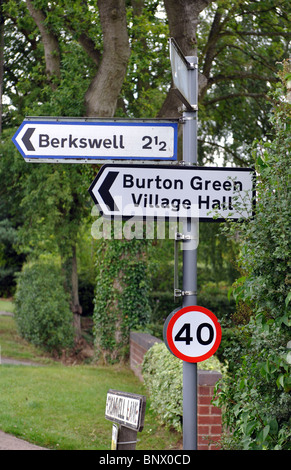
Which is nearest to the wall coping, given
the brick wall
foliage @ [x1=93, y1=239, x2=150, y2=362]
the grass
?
foliage @ [x1=93, y1=239, x2=150, y2=362]

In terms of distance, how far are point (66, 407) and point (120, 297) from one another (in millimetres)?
4782

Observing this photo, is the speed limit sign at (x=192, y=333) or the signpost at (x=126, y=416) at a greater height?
the speed limit sign at (x=192, y=333)

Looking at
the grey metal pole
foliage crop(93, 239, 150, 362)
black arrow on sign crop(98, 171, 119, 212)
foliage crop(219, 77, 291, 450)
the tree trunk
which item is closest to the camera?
foliage crop(219, 77, 291, 450)

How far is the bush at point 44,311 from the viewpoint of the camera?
16.1 meters

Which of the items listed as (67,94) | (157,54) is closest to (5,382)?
(67,94)

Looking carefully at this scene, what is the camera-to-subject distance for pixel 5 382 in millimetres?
10500

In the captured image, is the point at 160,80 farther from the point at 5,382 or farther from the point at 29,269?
the point at 5,382

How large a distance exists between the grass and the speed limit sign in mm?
3851

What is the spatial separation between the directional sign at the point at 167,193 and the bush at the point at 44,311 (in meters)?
12.5

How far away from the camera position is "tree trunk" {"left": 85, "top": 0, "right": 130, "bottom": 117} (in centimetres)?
1073

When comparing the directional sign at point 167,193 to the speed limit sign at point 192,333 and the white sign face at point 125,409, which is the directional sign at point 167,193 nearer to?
the speed limit sign at point 192,333

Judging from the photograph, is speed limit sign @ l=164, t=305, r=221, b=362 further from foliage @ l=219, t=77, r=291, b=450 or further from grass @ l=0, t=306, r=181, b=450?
grass @ l=0, t=306, r=181, b=450

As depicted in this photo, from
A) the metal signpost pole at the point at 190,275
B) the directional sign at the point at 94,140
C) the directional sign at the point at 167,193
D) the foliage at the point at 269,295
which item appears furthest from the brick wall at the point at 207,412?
the directional sign at the point at 94,140

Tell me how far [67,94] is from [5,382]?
671cm
